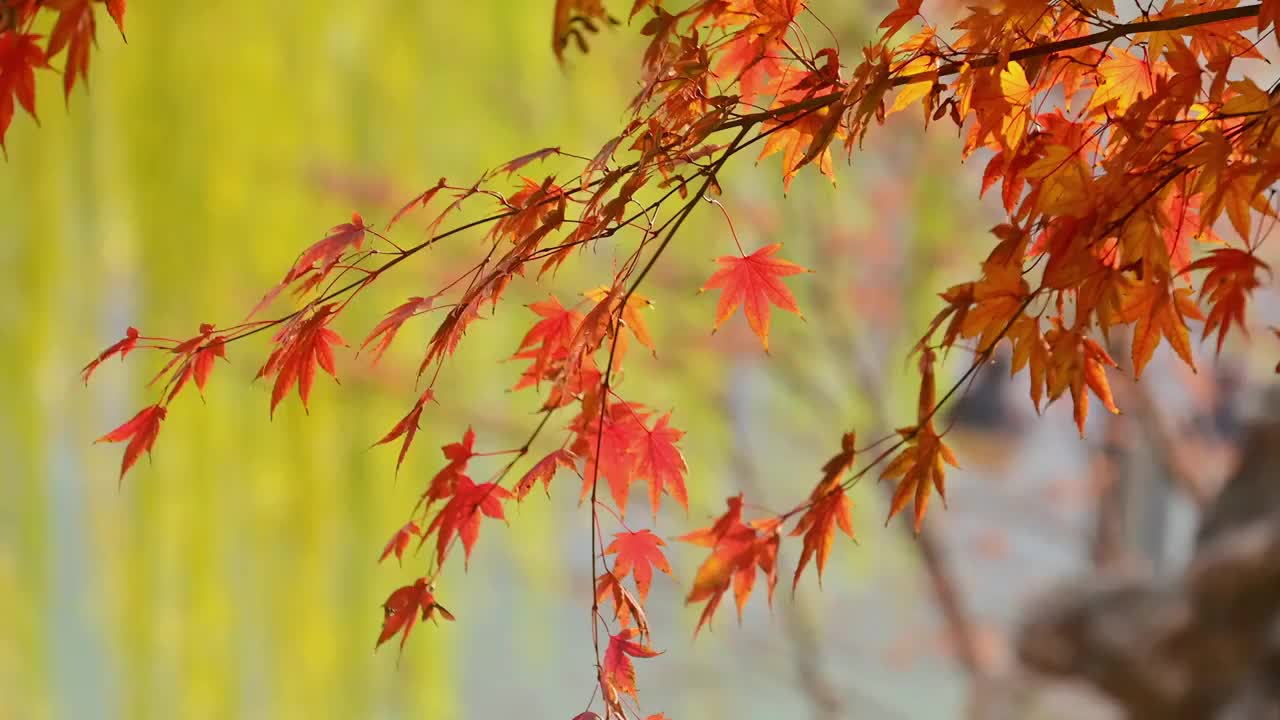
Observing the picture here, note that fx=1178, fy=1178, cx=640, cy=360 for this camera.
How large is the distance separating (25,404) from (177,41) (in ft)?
2.35

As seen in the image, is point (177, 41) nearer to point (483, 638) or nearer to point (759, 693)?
point (483, 638)

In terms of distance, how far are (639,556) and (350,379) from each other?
2.11 meters

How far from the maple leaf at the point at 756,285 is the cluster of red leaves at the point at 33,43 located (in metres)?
0.35

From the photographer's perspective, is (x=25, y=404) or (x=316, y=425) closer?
(x=25, y=404)

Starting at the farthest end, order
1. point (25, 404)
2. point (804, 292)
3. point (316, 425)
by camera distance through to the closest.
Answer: point (804, 292) < point (316, 425) < point (25, 404)

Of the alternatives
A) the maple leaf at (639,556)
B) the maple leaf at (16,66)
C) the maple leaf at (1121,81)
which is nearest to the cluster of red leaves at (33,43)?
the maple leaf at (16,66)

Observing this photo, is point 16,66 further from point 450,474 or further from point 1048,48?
point 1048,48

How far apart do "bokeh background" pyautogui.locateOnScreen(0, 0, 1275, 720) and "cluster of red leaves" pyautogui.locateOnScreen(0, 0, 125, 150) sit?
3.51ft

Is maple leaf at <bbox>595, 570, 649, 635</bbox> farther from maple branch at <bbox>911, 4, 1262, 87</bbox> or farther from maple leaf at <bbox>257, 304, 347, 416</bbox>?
maple branch at <bbox>911, 4, 1262, 87</bbox>

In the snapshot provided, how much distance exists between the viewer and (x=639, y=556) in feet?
2.36

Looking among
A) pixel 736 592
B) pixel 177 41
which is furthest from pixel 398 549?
pixel 177 41

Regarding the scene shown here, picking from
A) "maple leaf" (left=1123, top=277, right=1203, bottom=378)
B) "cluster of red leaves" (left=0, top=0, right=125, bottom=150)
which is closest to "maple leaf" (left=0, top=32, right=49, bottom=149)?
"cluster of red leaves" (left=0, top=0, right=125, bottom=150)

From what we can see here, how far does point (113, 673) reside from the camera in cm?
330

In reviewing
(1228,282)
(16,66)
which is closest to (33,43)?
(16,66)
